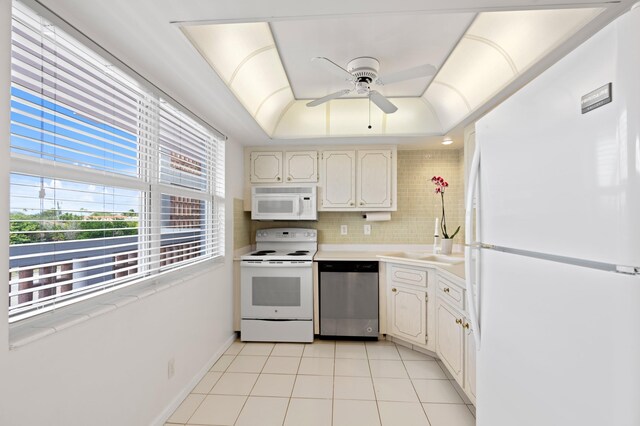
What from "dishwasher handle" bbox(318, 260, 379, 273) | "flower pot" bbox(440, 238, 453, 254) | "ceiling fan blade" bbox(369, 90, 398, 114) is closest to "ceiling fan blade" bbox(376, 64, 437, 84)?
"ceiling fan blade" bbox(369, 90, 398, 114)

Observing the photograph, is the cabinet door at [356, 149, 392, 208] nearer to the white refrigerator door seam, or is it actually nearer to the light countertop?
the light countertop

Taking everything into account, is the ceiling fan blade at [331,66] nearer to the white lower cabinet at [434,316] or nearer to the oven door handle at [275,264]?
the white lower cabinet at [434,316]

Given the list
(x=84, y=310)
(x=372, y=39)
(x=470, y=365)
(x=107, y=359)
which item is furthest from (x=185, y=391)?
(x=372, y=39)

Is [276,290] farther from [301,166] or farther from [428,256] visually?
[428,256]

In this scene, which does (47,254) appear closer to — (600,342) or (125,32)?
(125,32)

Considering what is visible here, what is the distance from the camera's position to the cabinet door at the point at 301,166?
11.9 feet

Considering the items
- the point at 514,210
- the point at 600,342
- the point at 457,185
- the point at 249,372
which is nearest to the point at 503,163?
the point at 514,210

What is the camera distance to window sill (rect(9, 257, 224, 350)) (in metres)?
1.15

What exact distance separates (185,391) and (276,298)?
4.03 feet

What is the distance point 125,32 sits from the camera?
1.48 metres

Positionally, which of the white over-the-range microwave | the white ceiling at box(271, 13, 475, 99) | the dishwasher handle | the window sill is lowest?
the dishwasher handle

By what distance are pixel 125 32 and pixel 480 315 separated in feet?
6.79

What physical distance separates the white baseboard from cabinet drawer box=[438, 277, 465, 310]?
207 centimetres

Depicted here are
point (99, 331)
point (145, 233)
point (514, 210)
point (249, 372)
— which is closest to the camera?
point (514, 210)
